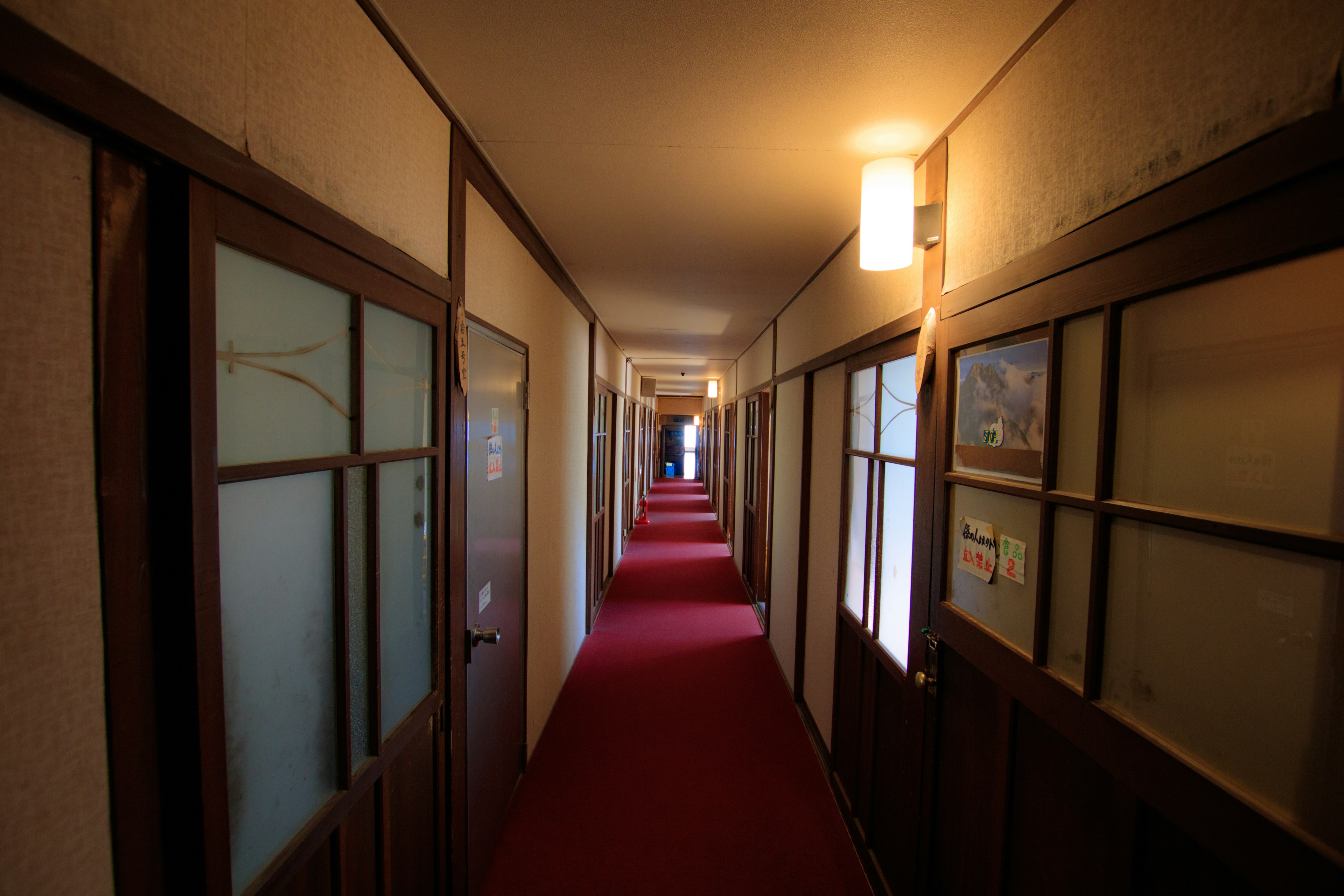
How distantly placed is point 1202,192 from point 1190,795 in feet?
2.79

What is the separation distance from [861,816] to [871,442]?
4.83 feet

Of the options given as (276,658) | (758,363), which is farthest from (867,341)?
(758,363)

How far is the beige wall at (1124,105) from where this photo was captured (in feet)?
2.26

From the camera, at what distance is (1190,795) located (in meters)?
0.79

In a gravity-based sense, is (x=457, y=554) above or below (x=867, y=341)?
below

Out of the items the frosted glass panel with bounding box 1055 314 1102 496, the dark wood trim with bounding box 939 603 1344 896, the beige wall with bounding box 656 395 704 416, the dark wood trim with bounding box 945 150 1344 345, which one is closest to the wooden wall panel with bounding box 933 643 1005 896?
the dark wood trim with bounding box 939 603 1344 896

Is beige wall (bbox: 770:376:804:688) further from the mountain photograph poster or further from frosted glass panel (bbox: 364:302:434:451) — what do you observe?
frosted glass panel (bbox: 364:302:434:451)

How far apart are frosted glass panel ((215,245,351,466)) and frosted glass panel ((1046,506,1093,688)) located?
4.64 feet

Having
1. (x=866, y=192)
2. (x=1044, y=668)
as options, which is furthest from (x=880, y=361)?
(x=1044, y=668)

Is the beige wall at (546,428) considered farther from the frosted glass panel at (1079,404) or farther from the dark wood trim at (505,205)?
the frosted glass panel at (1079,404)

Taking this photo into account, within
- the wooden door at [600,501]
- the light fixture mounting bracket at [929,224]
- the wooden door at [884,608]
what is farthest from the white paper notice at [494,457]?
the wooden door at [600,501]

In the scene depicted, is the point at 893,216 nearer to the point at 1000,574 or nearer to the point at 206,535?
the point at 1000,574

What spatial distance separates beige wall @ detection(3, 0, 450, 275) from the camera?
2.10ft

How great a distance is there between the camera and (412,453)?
135 cm
